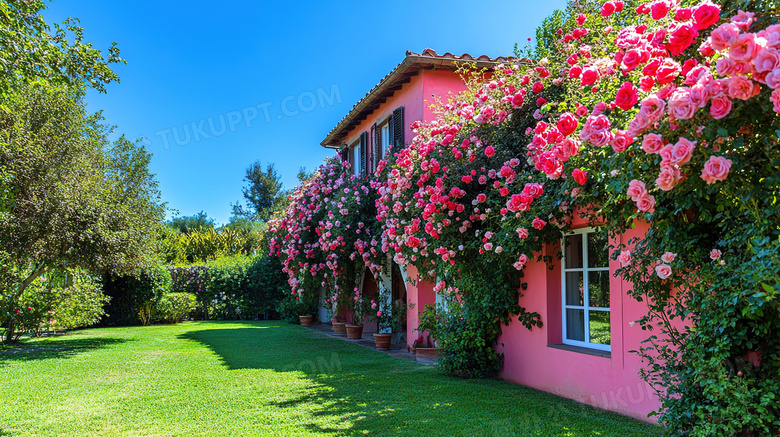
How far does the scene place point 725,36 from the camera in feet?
9.21

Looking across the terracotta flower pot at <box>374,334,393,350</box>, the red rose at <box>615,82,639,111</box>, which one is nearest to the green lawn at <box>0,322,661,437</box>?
the terracotta flower pot at <box>374,334,393,350</box>

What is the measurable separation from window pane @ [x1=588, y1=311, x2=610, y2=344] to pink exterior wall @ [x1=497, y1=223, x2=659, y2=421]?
315 millimetres

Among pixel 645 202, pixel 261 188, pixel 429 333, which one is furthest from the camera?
pixel 261 188

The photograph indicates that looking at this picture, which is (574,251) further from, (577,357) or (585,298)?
(577,357)

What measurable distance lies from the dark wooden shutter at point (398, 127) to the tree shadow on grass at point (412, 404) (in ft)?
16.6

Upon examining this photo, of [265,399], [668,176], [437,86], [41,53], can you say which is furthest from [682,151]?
[437,86]

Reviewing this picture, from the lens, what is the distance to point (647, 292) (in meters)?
4.58

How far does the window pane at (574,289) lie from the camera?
642cm

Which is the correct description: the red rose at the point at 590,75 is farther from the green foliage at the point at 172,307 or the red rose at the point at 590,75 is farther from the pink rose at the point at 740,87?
the green foliage at the point at 172,307

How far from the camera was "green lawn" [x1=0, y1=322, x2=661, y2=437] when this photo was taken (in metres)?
5.07

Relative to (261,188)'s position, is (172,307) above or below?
below

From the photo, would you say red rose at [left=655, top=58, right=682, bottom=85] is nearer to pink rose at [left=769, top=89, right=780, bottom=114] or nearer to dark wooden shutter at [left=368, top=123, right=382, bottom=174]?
pink rose at [left=769, top=89, right=780, bottom=114]

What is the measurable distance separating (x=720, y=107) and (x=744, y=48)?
347 millimetres

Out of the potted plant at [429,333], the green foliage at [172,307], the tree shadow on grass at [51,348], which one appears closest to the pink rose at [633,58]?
the potted plant at [429,333]
